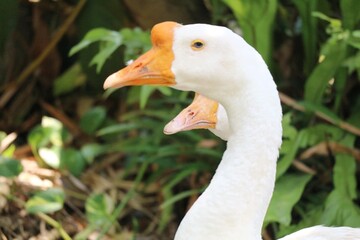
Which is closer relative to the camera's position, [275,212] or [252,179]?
[252,179]

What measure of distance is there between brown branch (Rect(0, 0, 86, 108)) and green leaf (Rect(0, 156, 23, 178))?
90 centimetres

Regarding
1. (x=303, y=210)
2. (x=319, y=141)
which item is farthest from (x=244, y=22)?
(x=303, y=210)

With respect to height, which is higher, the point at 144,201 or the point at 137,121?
the point at 137,121

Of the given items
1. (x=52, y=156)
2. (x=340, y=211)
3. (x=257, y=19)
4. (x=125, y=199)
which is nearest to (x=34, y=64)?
(x=52, y=156)

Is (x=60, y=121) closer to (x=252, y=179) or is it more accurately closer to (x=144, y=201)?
(x=144, y=201)


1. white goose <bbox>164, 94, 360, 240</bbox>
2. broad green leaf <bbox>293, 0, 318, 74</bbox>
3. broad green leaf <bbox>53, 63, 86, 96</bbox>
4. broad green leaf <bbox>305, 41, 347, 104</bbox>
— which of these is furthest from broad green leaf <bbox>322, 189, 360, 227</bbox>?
broad green leaf <bbox>53, 63, 86, 96</bbox>

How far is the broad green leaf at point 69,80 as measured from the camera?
4.15 meters

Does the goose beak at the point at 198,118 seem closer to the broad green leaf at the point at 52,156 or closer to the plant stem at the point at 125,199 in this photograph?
the plant stem at the point at 125,199

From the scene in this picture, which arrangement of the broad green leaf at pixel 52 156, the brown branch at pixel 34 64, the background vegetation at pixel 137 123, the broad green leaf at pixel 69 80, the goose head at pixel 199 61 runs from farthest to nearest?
the broad green leaf at pixel 69 80, the brown branch at pixel 34 64, the broad green leaf at pixel 52 156, the background vegetation at pixel 137 123, the goose head at pixel 199 61

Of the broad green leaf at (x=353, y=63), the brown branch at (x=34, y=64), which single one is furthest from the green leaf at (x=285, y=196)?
the brown branch at (x=34, y=64)

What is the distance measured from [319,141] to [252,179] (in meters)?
1.23

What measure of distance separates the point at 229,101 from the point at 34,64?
218cm

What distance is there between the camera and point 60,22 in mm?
4156

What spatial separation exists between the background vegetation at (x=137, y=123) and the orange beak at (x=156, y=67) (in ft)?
3.31
